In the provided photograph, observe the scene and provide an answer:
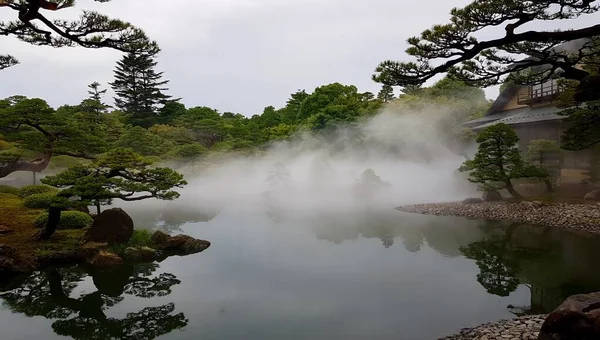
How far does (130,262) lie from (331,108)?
78.1 feet

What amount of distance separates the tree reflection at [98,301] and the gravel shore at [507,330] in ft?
13.9

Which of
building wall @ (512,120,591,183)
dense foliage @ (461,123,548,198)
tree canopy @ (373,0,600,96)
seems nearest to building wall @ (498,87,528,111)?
building wall @ (512,120,591,183)

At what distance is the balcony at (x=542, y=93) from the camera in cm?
1945

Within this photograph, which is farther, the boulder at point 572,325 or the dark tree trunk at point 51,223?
the dark tree trunk at point 51,223

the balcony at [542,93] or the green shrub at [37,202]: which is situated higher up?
the balcony at [542,93]

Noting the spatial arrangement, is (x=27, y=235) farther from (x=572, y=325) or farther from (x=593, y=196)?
(x=593, y=196)

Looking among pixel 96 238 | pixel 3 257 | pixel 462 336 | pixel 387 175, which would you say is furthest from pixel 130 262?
pixel 387 175

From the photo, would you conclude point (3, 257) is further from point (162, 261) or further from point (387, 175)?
point (387, 175)

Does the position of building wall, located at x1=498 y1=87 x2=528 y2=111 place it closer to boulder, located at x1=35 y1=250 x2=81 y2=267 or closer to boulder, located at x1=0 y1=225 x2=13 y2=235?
boulder, located at x1=35 y1=250 x2=81 y2=267

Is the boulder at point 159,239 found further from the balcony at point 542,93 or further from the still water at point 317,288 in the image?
the balcony at point 542,93

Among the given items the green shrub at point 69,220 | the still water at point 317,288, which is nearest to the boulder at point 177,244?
the still water at point 317,288

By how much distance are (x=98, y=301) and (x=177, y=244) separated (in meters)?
3.60

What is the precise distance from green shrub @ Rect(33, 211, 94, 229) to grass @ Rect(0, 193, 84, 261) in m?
0.25

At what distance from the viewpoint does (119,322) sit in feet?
20.6
